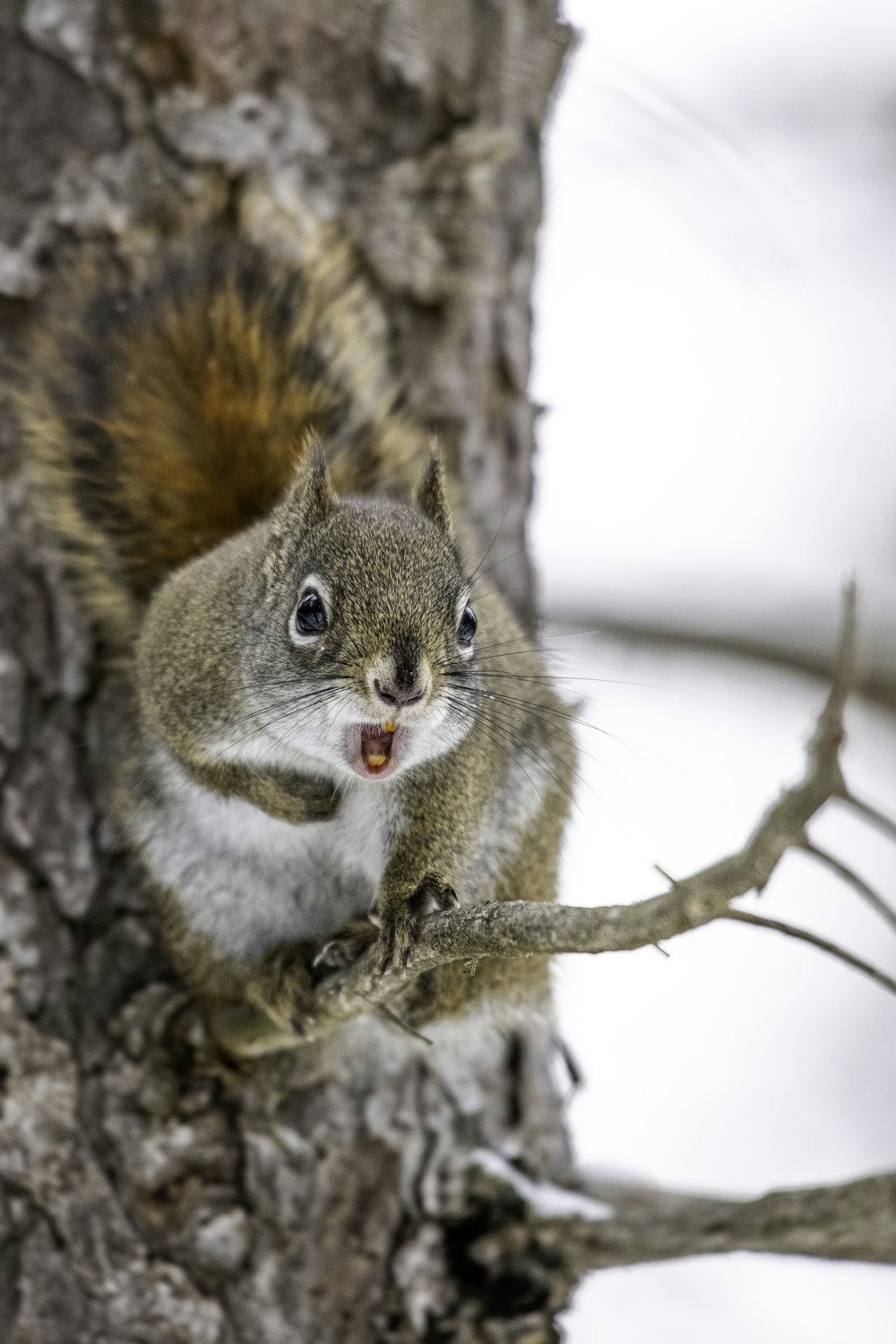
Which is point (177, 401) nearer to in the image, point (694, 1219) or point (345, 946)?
point (345, 946)

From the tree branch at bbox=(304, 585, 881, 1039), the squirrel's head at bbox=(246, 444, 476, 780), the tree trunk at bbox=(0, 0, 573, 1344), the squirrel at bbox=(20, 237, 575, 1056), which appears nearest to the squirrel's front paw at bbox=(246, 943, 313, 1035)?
the squirrel at bbox=(20, 237, 575, 1056)

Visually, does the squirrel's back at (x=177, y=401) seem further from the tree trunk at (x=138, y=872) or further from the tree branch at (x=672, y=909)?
the tree branch at (x=672, y=909)

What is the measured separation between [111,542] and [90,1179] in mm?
873

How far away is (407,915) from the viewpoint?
5.41ft

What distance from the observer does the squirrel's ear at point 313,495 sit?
5.84 ft

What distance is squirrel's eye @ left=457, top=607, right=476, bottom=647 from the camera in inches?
68.0

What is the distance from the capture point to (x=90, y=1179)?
6.07ft

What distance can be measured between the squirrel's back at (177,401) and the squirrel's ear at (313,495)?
0.66ft

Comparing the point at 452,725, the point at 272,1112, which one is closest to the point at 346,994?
the point at 452,725

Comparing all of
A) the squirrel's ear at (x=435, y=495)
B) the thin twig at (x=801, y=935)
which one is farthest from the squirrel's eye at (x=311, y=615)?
the thin twig at (x=801, y=935)

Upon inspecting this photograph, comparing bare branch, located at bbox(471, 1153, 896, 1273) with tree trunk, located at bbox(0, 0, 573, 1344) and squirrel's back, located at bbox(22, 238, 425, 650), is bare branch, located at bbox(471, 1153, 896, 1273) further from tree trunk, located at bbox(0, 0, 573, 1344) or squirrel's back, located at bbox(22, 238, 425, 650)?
squirrel's back, located at bbox(22, 238, 425, 650)

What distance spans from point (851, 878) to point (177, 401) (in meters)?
1.34

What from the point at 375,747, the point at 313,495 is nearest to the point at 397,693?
the point at 375,747

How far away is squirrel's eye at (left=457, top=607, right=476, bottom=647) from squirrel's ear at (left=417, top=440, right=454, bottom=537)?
161 mm
